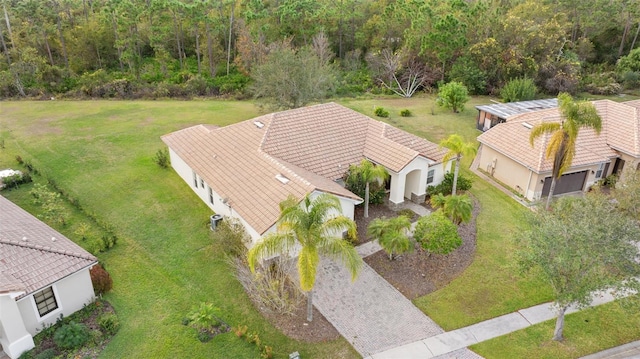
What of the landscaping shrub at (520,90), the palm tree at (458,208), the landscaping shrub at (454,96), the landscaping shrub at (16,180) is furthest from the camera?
the landscaping shrub at (520,90)

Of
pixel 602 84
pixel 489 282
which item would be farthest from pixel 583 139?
pixel 602 84

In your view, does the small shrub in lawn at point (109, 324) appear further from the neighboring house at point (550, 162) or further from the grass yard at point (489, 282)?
the neighboring house at point (550, 162)

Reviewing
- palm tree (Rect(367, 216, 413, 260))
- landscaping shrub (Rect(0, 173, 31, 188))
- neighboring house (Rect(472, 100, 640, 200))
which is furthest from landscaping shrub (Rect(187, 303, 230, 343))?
neighboring house (Rect(472, 100, 640, 200))

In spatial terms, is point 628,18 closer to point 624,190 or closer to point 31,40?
point 624,190

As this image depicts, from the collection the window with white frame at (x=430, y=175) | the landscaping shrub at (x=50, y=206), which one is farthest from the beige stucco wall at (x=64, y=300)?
the window with white frame at (x=430, y=175)

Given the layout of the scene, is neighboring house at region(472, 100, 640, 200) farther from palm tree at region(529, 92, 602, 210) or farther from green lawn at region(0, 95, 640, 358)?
palm tree at region(529, 92, 602, 210)

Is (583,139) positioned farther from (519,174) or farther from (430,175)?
(430,175)
